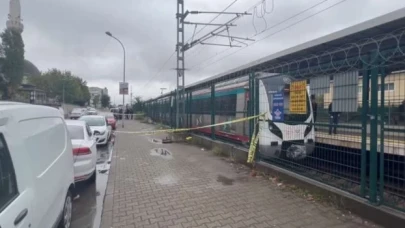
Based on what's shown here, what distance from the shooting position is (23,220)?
2.36 metres

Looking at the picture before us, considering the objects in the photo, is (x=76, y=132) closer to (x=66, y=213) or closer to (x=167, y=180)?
(x=167, y=180)

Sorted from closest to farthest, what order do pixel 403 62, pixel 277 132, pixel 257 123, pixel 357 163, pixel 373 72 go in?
pixel 403 62 → pixel 373 72 → pixel 357 163 → pixel 277 132 → pixel 257 123

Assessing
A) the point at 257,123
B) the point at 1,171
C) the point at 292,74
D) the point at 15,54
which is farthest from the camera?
the point at 15,54

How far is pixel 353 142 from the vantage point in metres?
4.88

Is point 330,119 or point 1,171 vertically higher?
point 330,119

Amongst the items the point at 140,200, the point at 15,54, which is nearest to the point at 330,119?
the point at 140,200

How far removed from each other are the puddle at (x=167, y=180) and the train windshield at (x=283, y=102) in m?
2.79

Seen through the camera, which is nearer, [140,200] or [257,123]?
[140,200]

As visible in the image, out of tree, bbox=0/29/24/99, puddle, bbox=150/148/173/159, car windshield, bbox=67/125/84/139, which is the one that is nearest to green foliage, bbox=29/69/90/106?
tree, bbox=0/29/24/99

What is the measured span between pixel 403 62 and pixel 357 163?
1.83 metres

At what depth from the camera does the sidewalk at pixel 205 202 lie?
173 inches

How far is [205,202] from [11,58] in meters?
47.3

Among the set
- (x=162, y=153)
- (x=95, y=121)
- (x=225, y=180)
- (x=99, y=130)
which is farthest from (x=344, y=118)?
(x=95, y=121)

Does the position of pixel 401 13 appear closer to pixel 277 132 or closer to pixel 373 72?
pixel 373 72
